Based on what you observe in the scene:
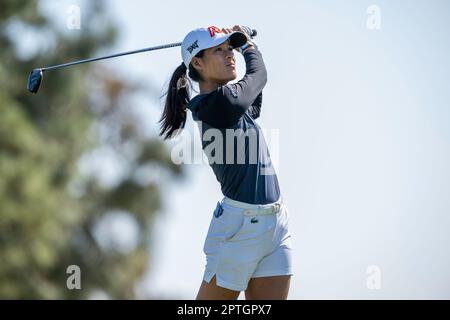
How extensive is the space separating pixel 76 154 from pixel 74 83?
181 cm

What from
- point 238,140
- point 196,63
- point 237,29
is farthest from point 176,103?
point 238,140

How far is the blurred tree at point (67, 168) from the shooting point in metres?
26.1

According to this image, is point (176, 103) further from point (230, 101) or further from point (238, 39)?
point (230, 101)

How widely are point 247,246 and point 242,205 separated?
0.22m

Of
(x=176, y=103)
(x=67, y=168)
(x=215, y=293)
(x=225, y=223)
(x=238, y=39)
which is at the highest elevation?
(x=238, y=39)

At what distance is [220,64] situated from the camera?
6.71 meters

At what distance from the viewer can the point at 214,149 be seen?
21.4 ft

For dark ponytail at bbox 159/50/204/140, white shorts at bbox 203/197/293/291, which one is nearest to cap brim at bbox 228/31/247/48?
dark ponytail at bbox 159/50/204/140

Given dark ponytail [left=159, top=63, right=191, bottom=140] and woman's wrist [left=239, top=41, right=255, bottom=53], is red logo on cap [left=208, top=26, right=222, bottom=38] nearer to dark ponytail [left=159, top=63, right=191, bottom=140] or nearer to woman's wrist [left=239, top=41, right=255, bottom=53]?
woman's wrist [left=239, top=41, right=255, bottom=53]

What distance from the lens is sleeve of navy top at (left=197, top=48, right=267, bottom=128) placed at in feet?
20.7

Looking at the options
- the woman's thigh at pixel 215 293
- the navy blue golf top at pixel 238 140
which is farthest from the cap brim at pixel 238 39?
the woman's thigh at pixel 215 293

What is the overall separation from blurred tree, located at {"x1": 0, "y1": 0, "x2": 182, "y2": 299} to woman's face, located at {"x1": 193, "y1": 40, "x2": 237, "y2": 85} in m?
17.6
